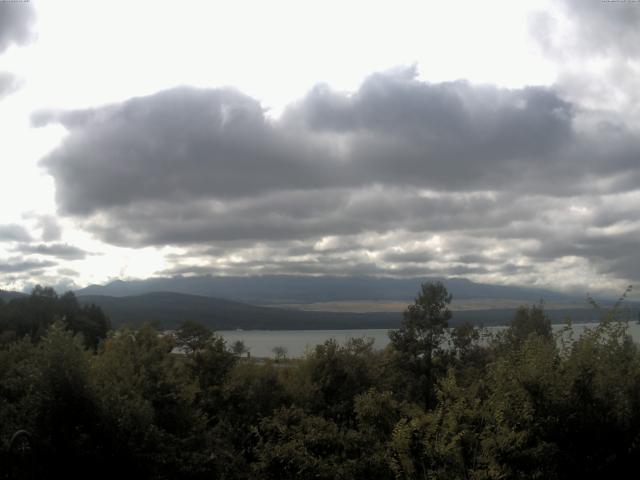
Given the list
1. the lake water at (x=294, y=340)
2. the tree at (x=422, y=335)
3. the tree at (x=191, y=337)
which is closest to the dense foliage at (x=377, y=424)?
the lake water at (x=294, y=340)

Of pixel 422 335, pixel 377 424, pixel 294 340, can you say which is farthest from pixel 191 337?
pixel 294 340

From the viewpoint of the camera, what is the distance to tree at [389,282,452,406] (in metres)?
42.4

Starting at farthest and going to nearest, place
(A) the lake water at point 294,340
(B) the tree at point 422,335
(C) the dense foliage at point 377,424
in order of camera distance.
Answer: (B) the tree at point 422,335 → (A) the lake water at point 294,340 → (C) the dense foliage at point 377,424

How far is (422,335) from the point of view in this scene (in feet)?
146

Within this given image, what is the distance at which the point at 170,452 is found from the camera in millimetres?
15211

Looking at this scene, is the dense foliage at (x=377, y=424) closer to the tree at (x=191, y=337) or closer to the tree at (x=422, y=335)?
the tree at (x=191, y=337)

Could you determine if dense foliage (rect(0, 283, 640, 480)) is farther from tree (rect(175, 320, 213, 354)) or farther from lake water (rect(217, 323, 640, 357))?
tree (rect(175, 320, 213, 354))

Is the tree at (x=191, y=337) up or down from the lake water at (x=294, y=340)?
up

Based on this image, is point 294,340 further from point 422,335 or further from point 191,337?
point 191,337

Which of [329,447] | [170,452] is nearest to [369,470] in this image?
[329,447]

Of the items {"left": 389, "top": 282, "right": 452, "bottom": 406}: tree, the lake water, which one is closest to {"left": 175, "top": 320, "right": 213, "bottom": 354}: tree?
the lake water

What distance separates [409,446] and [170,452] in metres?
6.20

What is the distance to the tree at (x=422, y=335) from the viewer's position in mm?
42438

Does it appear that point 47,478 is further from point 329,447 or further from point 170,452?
point 329,447
